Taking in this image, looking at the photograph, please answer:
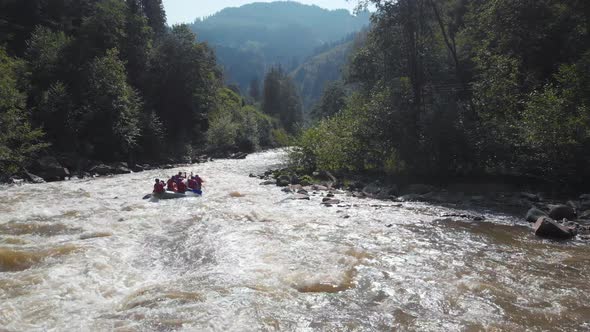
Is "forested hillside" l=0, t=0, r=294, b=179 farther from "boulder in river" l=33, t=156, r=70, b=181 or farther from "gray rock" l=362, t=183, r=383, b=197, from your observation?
"gray rock" l=362, t=183, r=383, b=197

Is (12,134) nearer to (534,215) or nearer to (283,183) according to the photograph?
(283,183)

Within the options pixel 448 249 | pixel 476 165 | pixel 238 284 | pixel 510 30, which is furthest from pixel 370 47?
pixel 238 284

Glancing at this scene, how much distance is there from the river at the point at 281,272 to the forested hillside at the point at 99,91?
14.1 m

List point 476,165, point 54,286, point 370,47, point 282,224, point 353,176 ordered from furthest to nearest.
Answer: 1. point 370,47
2. point 353,176
3. point 476,165
4. point 282,224
5. point 54,286

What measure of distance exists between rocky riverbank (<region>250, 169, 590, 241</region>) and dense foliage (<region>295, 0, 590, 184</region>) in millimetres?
1412

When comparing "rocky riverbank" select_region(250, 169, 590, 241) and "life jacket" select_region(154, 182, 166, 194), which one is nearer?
"rocky riverbank" select_region(250, 169, 590, 241)

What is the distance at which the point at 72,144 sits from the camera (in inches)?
1177

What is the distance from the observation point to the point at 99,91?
1251 inches

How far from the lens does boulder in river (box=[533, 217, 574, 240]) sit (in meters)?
11.3

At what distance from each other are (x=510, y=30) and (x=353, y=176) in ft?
38.0

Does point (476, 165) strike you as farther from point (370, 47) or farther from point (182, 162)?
point (182, 162)

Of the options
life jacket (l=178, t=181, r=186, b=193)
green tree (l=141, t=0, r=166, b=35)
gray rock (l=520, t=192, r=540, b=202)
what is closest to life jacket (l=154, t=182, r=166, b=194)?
life jacket (l=178, t=181, r=186, b=193)

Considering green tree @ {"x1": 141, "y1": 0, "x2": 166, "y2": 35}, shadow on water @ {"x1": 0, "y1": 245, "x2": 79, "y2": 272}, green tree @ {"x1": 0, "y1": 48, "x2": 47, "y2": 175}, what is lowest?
shadow on water @ {"x1": 0, "y1": 245, "x2": 79, "y2": 272}

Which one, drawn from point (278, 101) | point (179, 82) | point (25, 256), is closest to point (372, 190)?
point (25, 256)
